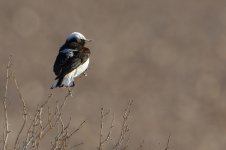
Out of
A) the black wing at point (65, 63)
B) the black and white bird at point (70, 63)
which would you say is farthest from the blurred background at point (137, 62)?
the black wing at point (65, 63)

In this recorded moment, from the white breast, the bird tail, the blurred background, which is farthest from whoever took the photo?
the blurred background

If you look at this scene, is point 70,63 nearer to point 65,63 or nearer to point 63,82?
point 65,63

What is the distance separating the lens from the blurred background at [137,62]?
2041 centimetres

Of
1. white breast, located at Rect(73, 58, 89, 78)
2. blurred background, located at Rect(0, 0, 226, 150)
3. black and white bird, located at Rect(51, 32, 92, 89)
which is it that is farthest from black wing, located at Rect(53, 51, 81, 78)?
blurred background, located at Rect(0, 0, 226, 150)

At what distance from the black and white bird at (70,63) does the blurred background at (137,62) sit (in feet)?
22.4

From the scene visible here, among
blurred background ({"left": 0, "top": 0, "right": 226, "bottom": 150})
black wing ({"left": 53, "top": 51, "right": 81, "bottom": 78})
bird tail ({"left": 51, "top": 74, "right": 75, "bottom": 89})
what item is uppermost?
blurred background ({"left": 0, "top": 0, "right": 226, "bottom": 150})

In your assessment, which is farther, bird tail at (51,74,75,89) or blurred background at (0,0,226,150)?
blurred background at (0,0,226,150)

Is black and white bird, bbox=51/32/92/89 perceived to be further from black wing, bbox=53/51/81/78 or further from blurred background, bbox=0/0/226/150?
blurred background, bbox=0/0/226/150

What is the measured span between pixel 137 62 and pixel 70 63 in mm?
14255

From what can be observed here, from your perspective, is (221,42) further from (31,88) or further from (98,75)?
(31,88)

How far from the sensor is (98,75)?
23828mm

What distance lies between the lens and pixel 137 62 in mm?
25125

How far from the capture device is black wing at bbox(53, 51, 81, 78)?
10.8m

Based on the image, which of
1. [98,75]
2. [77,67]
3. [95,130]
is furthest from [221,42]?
[77,67]
